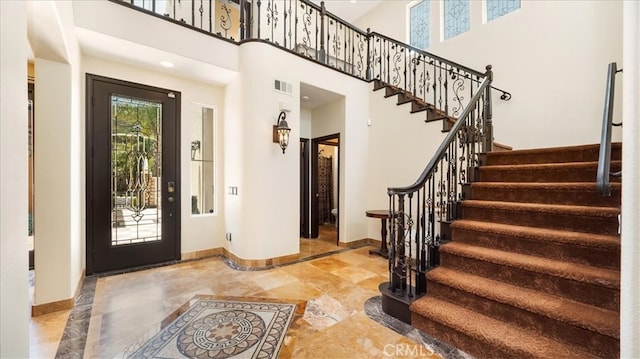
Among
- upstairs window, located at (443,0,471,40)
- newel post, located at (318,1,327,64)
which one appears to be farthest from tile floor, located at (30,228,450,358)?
upstairs window, located at (443,0,471,40)

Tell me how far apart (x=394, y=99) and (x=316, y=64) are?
4.90 ft

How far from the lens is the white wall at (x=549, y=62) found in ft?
12.2

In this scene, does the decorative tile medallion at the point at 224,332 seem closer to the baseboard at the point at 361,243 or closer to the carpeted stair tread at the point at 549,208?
the carpeted stair tread at the point at 549,208

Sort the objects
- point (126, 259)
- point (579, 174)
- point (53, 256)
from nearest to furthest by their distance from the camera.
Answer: point (53, 256), point (579, 174), point (126, 259)

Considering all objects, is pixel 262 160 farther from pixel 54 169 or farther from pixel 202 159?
pixel 54 169

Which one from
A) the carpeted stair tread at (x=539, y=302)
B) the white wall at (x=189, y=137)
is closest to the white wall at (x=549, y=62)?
the carpeted stair tread at (x=539, y=302)

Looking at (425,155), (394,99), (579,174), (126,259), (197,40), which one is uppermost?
(197,40)

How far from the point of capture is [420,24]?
5875 millimetres

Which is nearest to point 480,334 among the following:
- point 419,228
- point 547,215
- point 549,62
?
point 419,228

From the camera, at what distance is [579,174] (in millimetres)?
2652

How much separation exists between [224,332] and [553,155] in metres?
3.82

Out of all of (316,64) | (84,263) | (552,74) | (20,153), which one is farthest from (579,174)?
(84,263)

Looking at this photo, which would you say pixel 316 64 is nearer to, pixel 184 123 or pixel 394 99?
pixel 394 99

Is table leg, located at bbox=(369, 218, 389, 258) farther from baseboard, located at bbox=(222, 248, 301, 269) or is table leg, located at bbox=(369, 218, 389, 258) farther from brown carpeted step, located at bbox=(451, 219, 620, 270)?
brown carpeted step, located at bbox=(451, 219, 620, 270)
